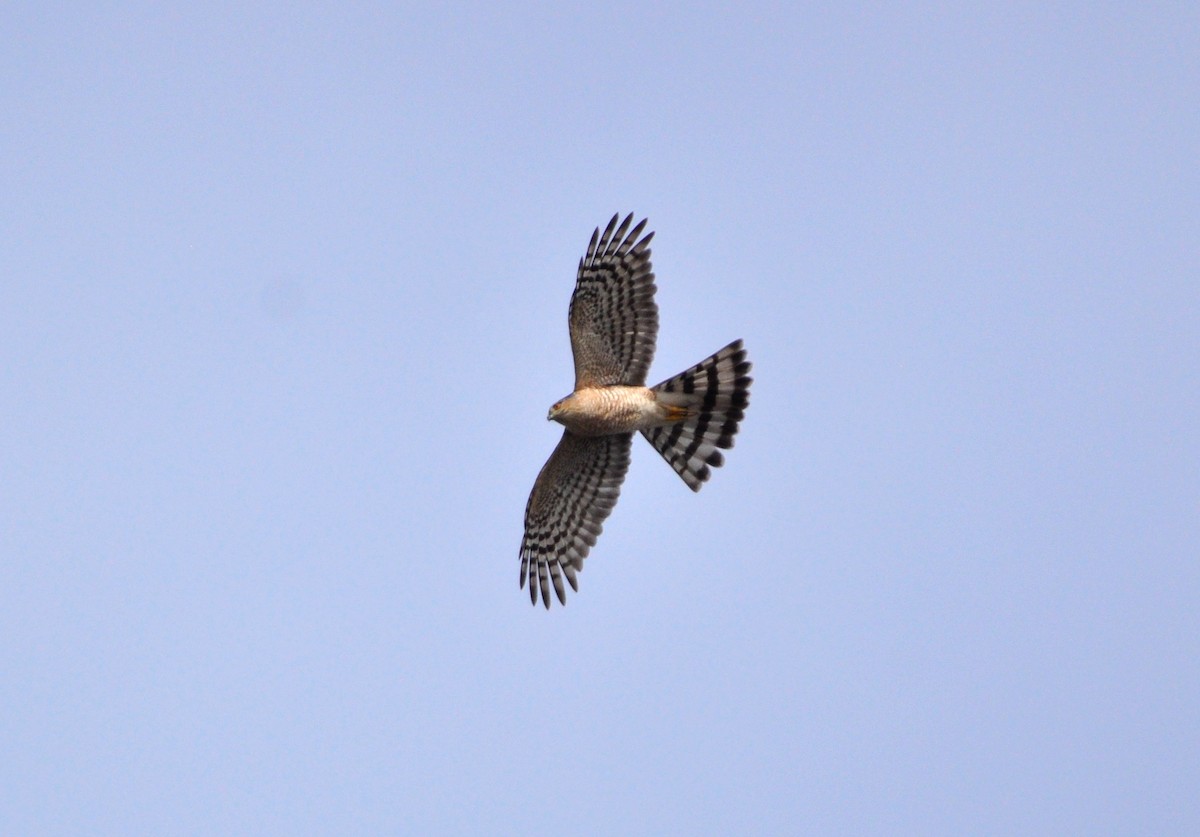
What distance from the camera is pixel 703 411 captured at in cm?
1620

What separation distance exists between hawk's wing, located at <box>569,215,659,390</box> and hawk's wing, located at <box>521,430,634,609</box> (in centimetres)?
95

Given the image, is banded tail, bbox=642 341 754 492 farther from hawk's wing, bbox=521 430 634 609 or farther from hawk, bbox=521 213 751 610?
hawk's wing, bbox=521 430 634 609

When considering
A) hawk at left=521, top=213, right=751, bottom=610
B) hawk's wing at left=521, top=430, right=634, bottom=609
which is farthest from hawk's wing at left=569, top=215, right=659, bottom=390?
hawk's wing at left=521, top=430, right=634, bottom=609

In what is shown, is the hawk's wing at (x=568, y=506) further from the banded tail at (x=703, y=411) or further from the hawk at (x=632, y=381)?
the banded tail at (x=703, y=411)

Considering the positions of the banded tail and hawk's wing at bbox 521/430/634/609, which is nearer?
the banded tail

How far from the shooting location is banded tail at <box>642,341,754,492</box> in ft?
52.3

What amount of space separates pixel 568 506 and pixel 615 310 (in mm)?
2522

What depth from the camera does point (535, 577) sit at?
1752cm

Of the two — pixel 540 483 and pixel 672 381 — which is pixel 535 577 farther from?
pixel 672 381

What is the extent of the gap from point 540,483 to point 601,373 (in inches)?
64.4

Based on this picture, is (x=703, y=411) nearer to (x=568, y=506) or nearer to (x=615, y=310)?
(x=615, y=310)

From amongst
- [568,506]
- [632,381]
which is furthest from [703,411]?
[568,506]

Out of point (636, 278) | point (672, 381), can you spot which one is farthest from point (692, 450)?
point (636, 278)

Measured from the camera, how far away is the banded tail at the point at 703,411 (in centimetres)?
1595
